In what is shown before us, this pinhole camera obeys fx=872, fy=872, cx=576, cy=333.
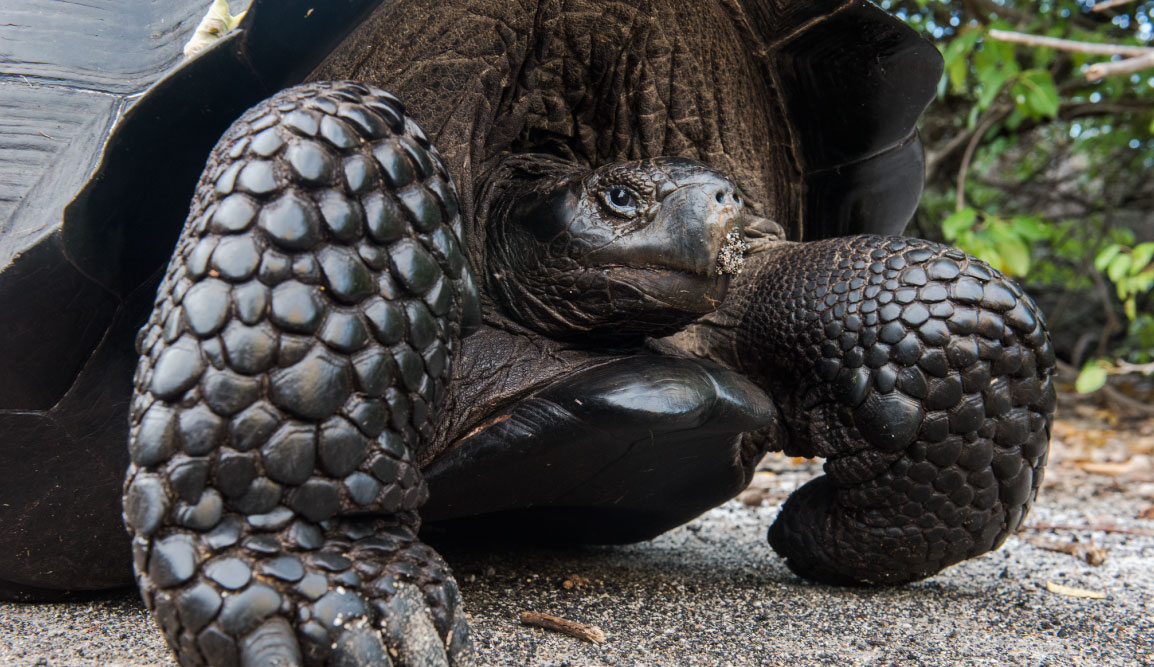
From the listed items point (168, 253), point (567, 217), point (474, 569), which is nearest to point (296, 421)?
point (168, 253)

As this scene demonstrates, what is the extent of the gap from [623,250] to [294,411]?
677mm

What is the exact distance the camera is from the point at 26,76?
4.95 ft

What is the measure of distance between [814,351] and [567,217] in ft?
1.84

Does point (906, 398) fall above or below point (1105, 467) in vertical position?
above

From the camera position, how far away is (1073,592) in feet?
5.94

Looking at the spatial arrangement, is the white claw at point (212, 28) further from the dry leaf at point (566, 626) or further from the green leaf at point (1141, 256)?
the green leaf at point (1141, 256)

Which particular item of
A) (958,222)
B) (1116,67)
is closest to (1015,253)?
(958,222)

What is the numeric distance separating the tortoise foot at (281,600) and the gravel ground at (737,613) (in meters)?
0.30

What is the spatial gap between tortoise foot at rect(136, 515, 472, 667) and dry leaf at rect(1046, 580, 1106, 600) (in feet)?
4.64

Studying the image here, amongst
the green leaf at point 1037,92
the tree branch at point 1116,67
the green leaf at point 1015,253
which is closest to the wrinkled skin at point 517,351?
the tree branch at point 1116,67

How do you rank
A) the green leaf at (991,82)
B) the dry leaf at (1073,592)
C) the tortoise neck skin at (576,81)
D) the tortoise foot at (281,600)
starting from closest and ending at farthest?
1. the tortoise foot at (281,600)
2. the tortoise neck skin at (576,81)
3. the dry leaf at (1073,592)
4. the green leaf at (991,82)

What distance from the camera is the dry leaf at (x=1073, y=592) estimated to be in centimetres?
179

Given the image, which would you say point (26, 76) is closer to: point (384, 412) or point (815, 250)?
point (384, 412)

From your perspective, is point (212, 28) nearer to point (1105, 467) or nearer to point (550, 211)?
point (550, 211)
